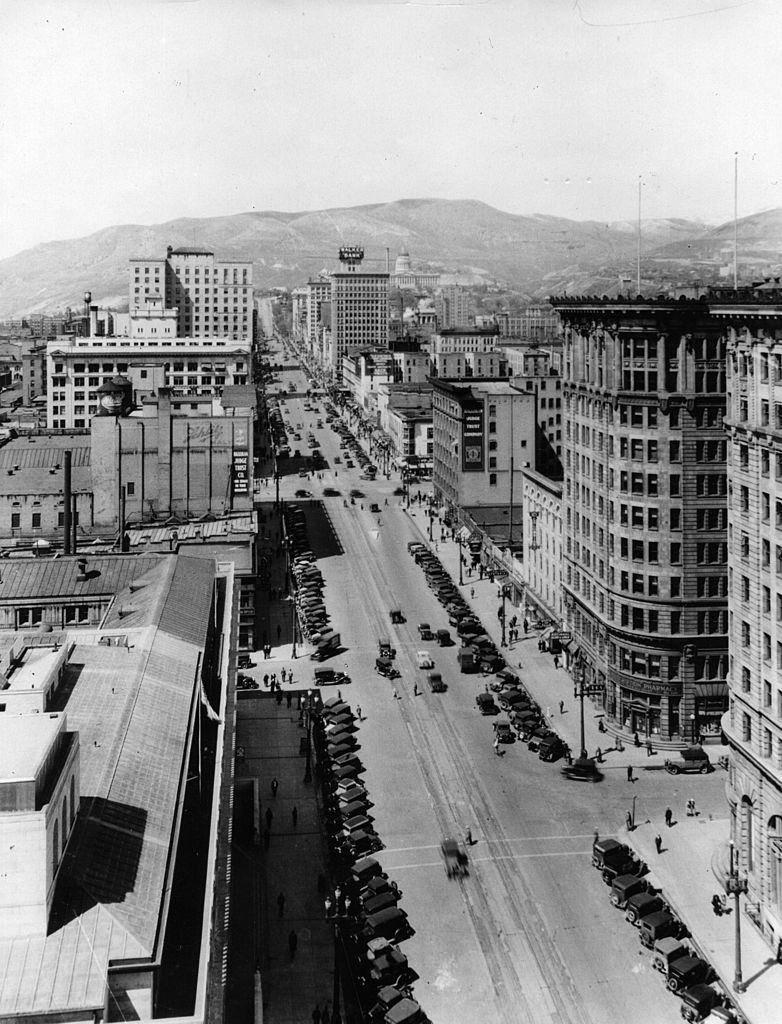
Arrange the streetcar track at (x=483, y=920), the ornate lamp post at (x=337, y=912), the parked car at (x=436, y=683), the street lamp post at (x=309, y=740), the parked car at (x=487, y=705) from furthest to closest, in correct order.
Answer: the parked car at (x=436, y=683) < the parked car at (x=487, y=705) < the street lamp post at (x=309, y=740) < the ornate lamp post at (x=337, y=912) < the streetcar track at (x=483, y=920)

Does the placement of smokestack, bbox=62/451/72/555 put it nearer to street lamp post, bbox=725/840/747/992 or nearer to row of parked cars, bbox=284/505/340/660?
row of parked cars, bbox=284/505/340/660

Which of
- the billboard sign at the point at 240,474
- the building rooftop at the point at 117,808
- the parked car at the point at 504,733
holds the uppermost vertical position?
the billboard sign at the point at 240,474

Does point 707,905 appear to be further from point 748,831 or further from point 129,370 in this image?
point 129,370

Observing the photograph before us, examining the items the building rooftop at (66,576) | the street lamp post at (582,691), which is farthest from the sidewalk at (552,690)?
the building rooftop at (66,576)

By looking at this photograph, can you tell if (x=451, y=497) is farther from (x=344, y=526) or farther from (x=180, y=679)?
(x=180, y=679)

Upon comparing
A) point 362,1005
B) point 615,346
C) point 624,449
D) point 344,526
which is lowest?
point 362,1005

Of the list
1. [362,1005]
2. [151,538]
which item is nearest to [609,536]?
[362,1005]

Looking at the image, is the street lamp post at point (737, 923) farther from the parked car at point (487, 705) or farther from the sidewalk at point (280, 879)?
the parked car at point (487, 705)

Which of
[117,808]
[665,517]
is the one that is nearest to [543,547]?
[665,517]
